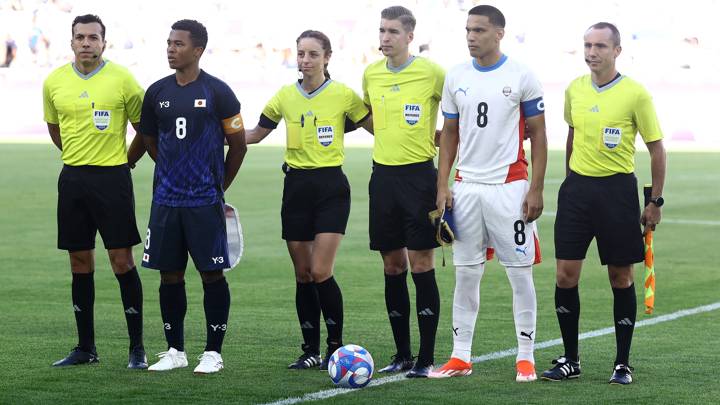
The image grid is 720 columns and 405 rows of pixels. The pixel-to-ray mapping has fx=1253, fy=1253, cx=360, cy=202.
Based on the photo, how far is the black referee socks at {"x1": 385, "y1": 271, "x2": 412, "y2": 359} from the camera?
7.64 m

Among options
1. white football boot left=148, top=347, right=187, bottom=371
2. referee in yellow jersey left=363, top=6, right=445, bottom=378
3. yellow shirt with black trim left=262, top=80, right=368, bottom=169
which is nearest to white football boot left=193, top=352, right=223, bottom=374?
white football boot left=148, top=347, right=187, bottom=371

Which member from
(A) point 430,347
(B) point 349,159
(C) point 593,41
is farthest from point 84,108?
(B) point 349,159

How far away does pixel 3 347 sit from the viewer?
8.23 m

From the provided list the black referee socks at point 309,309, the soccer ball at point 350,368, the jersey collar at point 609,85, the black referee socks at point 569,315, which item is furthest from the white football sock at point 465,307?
the jersey collar at point 609,85

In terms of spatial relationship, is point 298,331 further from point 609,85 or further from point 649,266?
point 609,85

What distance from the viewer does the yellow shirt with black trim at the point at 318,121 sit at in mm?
7668

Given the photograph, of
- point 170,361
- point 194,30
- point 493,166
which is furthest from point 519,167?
point 170,361

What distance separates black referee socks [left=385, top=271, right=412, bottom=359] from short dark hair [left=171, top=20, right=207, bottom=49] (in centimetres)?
182

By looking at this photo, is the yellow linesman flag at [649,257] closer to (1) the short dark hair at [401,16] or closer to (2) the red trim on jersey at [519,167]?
(2) the red trim on jersey at [519,167]

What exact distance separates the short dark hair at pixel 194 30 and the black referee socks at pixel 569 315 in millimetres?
2543

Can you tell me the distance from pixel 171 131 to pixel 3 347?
204 centimetres

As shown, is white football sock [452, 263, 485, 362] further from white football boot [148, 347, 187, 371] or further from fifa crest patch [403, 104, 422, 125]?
white football boot [148, 347, 187, 371]

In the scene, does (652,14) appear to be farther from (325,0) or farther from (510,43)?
(325,0)

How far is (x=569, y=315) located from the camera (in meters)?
7.29
